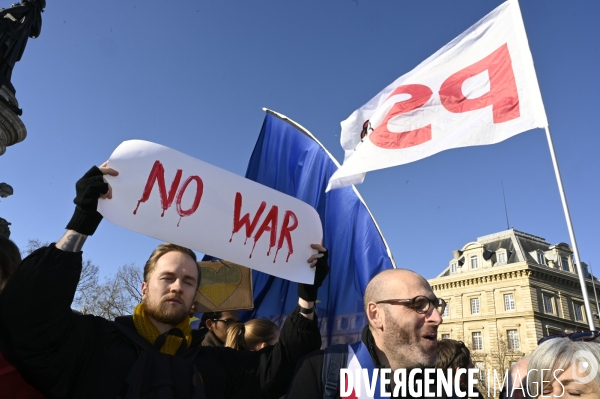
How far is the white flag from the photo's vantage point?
434cm

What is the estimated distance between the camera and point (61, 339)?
1893 millimetres

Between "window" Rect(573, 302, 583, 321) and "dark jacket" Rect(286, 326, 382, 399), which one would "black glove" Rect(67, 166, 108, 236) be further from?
"window" Rect(573, 302, 583, 321)

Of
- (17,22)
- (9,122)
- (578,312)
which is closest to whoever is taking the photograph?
(9,122)

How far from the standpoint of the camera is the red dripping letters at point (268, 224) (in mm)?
2770

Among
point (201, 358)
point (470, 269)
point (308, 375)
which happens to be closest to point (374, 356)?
point (308, 375)

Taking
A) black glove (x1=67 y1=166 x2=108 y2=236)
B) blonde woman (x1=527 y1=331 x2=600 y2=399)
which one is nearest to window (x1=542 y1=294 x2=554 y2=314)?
blonde woman (x1=527 y1=331 x2=600 y2=399)

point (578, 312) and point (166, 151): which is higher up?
point (578, 312)

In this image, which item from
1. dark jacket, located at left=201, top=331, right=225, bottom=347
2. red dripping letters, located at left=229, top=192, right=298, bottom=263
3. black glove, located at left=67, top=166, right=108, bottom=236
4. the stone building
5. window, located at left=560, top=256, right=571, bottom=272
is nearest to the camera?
black glove, located at left=67, top=166, right=108, bottom=236

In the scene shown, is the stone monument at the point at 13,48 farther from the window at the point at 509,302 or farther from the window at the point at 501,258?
the window at the point at 501,258

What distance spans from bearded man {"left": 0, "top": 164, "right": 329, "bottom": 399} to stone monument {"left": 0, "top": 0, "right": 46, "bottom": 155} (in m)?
11.4

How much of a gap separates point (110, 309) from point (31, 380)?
32357 mm

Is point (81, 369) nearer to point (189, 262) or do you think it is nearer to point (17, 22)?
point (189, 262)

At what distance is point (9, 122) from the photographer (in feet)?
38.3

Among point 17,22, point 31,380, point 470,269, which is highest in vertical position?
point 470,269
